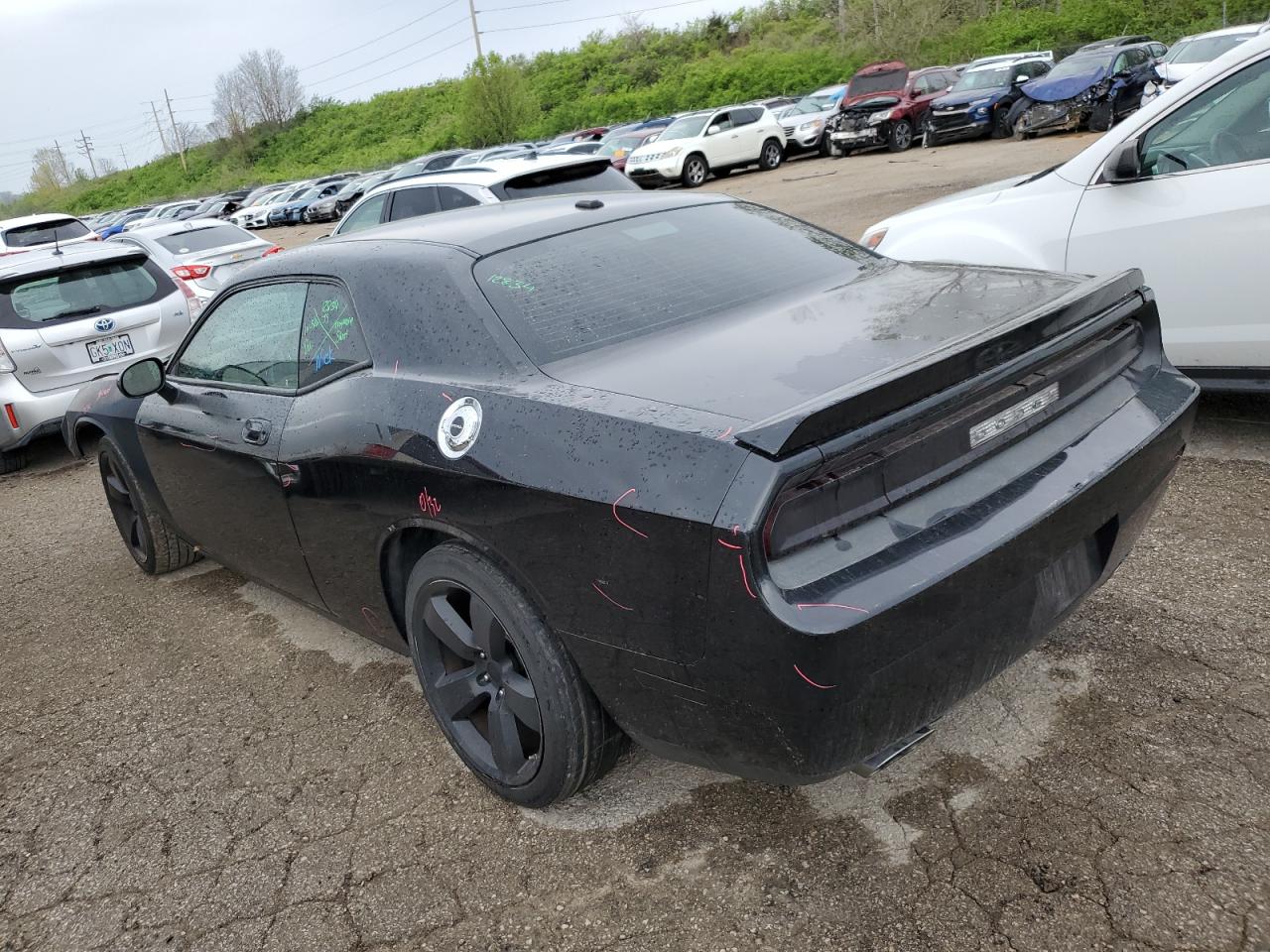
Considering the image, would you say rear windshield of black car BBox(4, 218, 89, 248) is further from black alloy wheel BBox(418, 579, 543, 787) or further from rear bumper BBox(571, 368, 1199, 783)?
rear bumper BBox(571, 368, 1199, 783)

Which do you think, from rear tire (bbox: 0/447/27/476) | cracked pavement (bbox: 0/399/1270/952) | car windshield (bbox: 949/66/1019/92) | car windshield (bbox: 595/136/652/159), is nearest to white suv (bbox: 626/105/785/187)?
car windshield (bbox: 949/66/1019/92)

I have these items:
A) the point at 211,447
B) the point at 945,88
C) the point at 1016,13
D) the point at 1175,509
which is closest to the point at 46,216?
the point at 211,447

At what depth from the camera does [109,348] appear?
24.0 feet

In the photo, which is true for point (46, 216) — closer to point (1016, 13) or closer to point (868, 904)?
point (868, 904)

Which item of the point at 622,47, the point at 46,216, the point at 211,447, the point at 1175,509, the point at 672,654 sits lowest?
the point at 1175,509

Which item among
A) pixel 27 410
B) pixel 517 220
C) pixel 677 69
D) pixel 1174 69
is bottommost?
pixel 27 410

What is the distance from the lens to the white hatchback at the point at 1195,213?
4.05 metres

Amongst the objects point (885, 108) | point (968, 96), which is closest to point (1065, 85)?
point (968, 96)

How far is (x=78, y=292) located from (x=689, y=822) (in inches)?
266

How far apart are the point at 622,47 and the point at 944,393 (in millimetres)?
79057

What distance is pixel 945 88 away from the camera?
955 inches

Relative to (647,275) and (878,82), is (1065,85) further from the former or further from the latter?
(647,275)

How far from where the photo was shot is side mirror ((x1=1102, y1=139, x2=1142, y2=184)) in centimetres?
422

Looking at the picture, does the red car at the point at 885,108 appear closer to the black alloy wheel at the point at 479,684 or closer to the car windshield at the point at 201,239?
the car windshield at the point at 201,239
